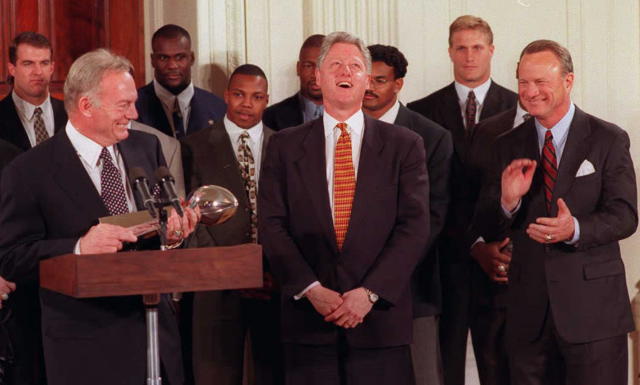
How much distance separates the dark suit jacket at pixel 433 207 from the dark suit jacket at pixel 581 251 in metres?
0.45

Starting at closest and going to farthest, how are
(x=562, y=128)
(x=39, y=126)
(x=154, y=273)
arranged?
(x=154, y=273) → (x=562, y=128) → (x=39, y=126)

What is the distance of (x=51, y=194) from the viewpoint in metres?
3.57

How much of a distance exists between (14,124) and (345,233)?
1.81m

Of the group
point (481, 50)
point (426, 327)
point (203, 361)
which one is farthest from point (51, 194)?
point (481, 50)

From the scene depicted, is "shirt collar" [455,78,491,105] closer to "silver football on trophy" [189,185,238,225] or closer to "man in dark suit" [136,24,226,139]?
"man in dark suit" [136,24,226,139]

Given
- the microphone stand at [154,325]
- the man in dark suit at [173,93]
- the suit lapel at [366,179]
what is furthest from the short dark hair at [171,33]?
the microphone stand at [154,325]

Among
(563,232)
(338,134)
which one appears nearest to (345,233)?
(338,134)

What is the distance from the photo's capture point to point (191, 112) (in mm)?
5520

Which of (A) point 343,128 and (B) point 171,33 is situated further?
(B) point 171,33

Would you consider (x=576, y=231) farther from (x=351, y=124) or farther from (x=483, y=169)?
(x=351, y=124)

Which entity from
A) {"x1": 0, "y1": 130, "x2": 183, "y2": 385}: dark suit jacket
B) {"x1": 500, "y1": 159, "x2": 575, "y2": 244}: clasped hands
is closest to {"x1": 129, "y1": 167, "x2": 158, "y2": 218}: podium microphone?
{"x1": 0, "y1": 130, "x2": 183, "y2": 385}: dark suit jacket

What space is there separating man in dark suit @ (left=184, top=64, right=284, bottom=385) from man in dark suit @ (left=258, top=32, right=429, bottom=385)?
2.35 feet

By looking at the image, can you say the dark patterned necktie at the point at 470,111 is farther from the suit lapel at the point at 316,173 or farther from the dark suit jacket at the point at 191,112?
the suit lapel at the point at 316,173

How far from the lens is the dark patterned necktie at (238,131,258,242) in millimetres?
4953
